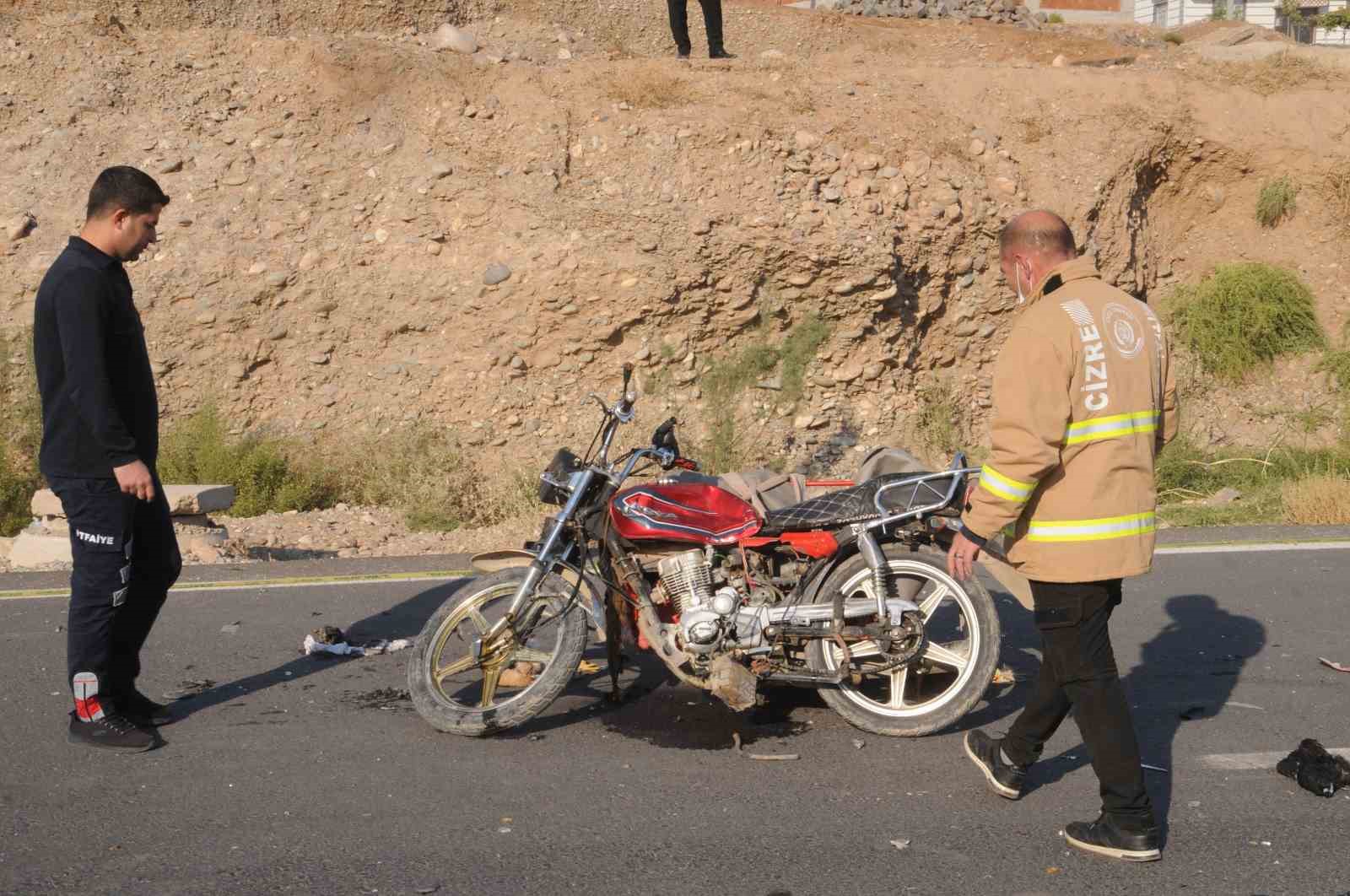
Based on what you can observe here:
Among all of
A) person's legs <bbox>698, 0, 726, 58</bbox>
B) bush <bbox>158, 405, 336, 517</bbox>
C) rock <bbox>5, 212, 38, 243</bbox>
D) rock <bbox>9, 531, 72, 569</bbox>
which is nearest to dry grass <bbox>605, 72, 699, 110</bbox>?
person's legs <bbox>698, 0, 726, 58</bbox>

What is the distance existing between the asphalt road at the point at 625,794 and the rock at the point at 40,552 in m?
2.82

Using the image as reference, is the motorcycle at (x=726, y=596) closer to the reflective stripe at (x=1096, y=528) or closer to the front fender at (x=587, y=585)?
the front fender at (x=587, y=585)

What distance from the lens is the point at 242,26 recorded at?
18.0m

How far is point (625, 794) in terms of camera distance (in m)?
4.94

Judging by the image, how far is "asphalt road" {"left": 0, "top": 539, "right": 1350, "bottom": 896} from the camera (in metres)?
4.24

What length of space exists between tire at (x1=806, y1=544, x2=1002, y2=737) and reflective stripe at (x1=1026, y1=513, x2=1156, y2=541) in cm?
107

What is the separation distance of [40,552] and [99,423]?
5270 mm

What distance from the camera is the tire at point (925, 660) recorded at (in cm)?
549

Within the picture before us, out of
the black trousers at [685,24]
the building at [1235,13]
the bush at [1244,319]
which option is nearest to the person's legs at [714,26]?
the black trousers at [685,24]

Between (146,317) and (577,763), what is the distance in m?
10.6

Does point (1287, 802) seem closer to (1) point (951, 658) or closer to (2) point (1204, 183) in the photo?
(1) point (951, 658)

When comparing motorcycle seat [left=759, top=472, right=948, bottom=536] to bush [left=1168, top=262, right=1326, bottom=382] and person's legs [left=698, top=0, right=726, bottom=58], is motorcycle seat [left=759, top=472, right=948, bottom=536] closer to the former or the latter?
bush [left=1168, top=262, right=1326, bottom=382]

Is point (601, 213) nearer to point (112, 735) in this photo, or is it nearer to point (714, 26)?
point (714, 26)

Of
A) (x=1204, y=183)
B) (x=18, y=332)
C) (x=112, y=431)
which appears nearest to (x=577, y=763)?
(x=112, y=431)
